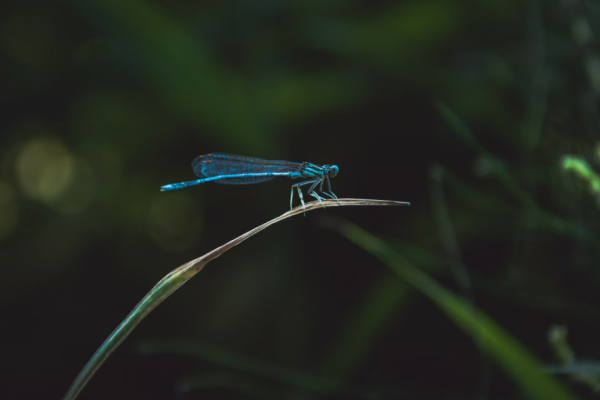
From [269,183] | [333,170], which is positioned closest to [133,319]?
[333,170]

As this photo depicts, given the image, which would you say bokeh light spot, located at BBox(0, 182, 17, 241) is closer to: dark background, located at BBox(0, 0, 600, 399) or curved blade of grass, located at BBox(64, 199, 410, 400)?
dark background, located at BBox(0, 0, 600, 399)

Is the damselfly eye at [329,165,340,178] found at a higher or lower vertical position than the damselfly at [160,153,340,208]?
higher

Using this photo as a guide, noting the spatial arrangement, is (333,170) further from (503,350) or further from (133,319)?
(133,319)

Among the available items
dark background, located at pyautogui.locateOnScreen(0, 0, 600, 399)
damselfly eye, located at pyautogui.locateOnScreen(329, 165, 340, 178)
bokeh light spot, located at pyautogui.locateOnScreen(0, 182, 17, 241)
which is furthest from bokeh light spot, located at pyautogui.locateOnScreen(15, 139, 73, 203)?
damselfly eye, located at pyautogui.locateOnScreen(329, 165, 340, 178)

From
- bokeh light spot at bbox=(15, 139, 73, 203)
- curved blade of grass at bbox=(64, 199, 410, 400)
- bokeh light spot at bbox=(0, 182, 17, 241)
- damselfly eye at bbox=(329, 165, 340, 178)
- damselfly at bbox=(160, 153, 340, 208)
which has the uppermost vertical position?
damselfly eye at bbox=(329, 165, 340, 178)

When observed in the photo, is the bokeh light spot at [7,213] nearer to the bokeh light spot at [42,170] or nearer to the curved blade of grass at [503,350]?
the bokeh light spot at [42,170]

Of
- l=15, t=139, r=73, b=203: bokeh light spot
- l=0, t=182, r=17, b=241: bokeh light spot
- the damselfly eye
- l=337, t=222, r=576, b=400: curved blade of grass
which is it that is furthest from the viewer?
l=15, t=139, r=73, b=203: bokeh light spot
